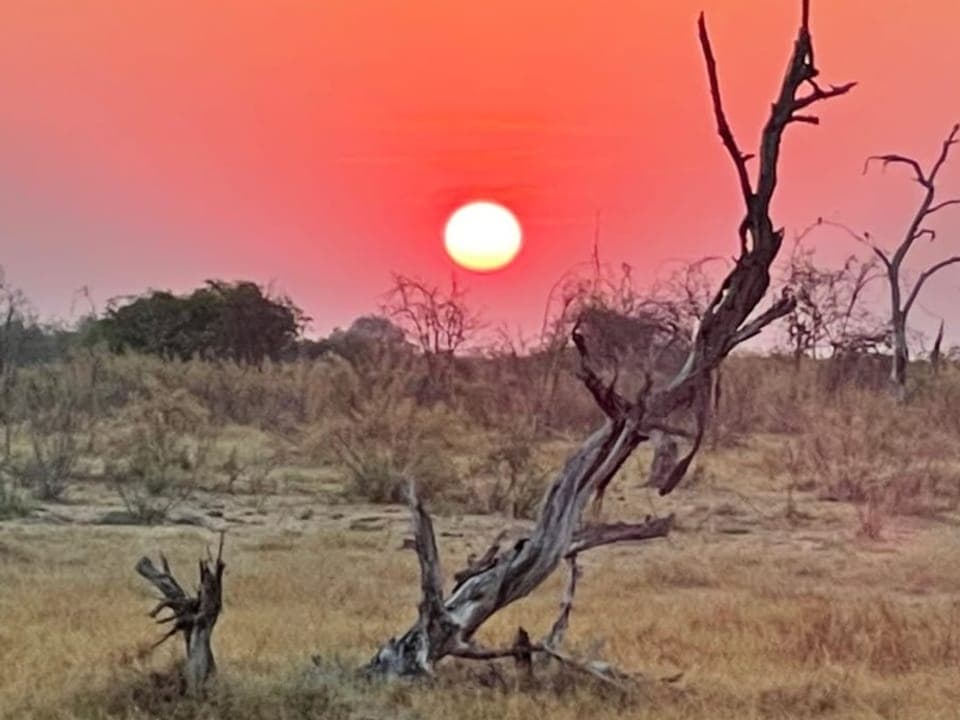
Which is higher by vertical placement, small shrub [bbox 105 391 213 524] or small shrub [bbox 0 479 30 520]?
small shrub [bbox 105 391 213 524]

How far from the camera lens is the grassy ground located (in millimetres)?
6633

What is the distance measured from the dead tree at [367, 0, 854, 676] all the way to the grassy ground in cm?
22

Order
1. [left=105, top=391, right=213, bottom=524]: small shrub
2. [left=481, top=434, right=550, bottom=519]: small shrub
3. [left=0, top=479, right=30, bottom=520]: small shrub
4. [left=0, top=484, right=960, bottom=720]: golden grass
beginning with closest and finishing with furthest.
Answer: [left=0, top=484, right=960, bottom=720]: golden grass < [left=0, top=479, right=30, bottom=520]: small shrub < [left=105, top=391, right=213, bottom=524]: small shrub < [left=481, top=434, right=550, bottom=519]: small shrub

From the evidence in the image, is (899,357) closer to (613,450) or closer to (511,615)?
(511,615)

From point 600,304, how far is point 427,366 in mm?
2650

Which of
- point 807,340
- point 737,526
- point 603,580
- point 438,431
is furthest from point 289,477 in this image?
point 807,340

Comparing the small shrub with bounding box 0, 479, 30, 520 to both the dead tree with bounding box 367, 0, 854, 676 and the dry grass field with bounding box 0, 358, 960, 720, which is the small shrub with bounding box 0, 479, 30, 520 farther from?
the dead tree with bounding box 367, 0, 854, 676

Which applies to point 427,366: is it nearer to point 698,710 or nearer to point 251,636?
point 251,636

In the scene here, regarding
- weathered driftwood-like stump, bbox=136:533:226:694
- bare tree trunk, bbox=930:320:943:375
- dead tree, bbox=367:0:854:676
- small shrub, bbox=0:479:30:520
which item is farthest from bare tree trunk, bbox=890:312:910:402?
weathered driftwood-like stump, bbox=136:533:226:694

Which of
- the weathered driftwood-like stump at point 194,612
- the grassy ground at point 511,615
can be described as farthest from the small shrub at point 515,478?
the weathered driftwood-like stump at point 194,612

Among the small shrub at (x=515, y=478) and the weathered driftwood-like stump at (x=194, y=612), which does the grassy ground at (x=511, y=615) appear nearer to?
the weathered driftwood-like stump at (x=194, y=612)

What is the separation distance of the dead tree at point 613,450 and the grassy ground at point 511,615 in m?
0.22

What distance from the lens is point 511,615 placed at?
29.2 feet

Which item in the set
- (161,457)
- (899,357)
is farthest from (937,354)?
(161,457)
